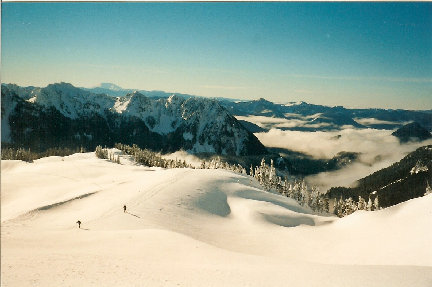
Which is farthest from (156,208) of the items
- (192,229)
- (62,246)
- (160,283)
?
(160,283)

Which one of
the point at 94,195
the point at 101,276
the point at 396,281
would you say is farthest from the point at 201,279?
the point at 94,195

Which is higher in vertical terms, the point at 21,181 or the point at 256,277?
the point at 256,277

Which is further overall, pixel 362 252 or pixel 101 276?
pixel 362 252

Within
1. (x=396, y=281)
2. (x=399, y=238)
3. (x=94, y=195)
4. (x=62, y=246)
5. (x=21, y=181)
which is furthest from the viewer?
(x=21, y=181)

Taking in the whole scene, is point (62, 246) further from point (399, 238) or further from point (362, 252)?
point (399, 238)

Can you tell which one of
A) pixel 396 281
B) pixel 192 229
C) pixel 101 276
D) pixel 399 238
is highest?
pixel 396 281

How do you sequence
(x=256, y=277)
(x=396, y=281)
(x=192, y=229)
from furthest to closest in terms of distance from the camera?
(x=192, y=229) < (x=256, y=277) < (x=396, y=281)
